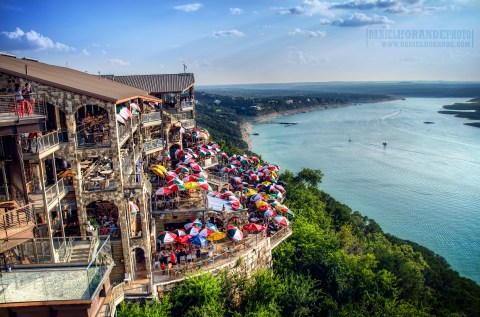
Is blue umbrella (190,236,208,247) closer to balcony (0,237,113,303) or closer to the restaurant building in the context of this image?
the restaurant building

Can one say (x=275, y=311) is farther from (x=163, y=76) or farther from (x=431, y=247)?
(x=431, y=247)

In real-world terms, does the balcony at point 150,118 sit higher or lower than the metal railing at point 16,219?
higher

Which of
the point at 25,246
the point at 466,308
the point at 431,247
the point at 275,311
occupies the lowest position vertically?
the point at 431,247

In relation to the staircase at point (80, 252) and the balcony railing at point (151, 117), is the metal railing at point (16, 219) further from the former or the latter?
the balcony railing at point (151, 117)

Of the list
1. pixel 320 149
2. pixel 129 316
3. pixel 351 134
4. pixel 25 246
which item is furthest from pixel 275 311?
pixel 351 134

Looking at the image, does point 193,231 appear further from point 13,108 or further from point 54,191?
point 13,108

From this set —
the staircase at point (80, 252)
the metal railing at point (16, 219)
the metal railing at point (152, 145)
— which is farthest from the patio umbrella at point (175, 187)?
the metal railing at point (16, 219)

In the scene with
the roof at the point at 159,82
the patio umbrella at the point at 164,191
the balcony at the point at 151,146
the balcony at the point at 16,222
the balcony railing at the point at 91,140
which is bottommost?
the patio umbrella at the point at 164,191

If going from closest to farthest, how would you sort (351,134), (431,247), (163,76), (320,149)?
(163,76)
(431,247)
(320,149)
(351,134)
